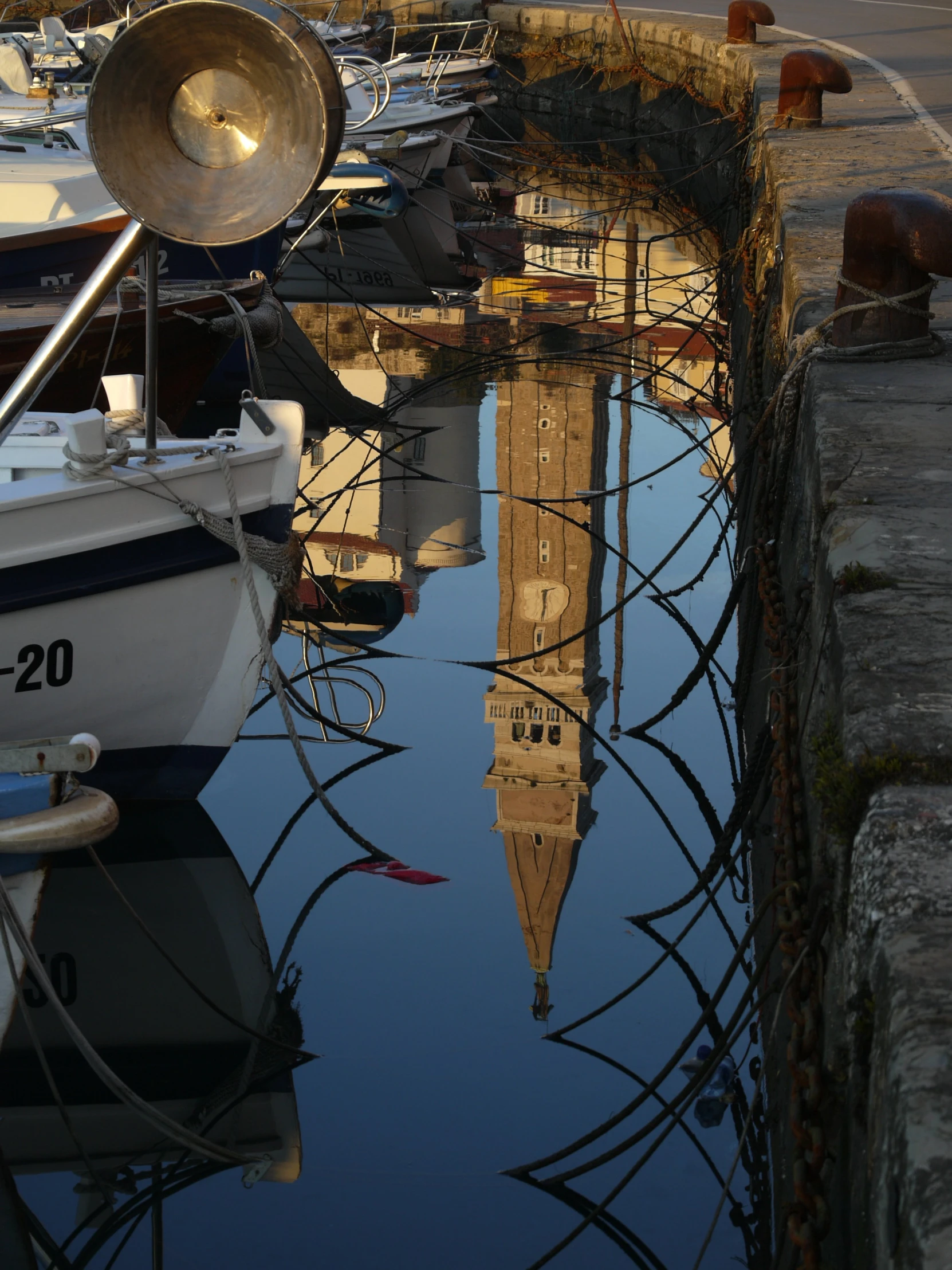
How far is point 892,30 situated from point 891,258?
47.4 feet

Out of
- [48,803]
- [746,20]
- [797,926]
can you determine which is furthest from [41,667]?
[746,20]

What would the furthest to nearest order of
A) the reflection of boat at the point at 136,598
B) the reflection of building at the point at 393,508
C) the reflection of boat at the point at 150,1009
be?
1. the reflection of building at the point at 393,508
2. the reflection of boat at the point at 136,598
3. the reflection of boat at the point at 150,1009

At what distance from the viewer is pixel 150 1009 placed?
4.39 metres

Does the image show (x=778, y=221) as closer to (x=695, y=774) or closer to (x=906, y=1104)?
(x=695, y=774)

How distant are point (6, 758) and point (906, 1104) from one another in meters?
2.68

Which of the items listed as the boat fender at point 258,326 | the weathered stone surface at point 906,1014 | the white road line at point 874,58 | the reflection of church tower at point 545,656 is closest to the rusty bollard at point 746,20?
the white road line at point 874,58

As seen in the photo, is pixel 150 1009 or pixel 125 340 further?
pixel 125 340

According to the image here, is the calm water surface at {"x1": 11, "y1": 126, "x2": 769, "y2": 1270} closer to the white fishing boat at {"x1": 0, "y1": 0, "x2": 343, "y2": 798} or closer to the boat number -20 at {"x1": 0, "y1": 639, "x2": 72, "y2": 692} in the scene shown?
the white fishing boat at {"x1": 0, "y1": 0, "x2": 343, "y2": 798}

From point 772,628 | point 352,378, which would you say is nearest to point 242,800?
point 772,628

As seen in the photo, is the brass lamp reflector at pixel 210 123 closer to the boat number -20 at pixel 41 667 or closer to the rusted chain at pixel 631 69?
the boat number -20 at pixel 41 667

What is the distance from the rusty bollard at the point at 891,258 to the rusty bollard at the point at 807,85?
5.63 metres

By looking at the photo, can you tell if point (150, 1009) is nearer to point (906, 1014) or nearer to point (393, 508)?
point (906, 1014)

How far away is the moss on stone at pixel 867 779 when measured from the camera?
7.99ft

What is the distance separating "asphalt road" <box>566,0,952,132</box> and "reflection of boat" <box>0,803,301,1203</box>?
796 cm
